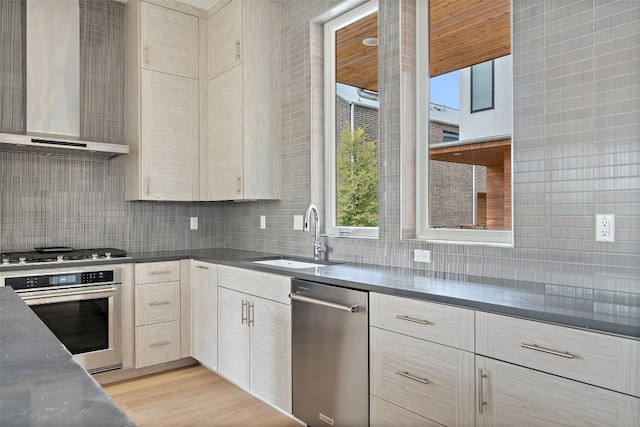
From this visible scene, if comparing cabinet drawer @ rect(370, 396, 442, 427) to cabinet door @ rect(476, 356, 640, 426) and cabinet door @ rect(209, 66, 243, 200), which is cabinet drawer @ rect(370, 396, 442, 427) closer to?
cabinet door @ rect(476, 356, 640, 426)

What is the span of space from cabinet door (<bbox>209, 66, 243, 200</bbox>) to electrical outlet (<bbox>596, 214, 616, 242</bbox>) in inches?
91.3

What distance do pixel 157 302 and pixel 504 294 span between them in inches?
97.7

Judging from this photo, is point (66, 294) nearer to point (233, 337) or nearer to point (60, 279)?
point (60, 279)

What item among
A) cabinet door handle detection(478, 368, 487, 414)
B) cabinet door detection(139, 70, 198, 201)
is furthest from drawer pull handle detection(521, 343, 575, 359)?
cabinet door detection(139, 70, 198, 201)

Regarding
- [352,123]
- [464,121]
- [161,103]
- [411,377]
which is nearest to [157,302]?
[161,103]

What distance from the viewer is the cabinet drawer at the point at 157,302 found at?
330 centimetres

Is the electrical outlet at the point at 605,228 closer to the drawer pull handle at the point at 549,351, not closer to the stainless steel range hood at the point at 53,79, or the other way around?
the drawer pull handle at the point at 549,351

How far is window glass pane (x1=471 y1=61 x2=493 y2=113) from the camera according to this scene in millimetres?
2389

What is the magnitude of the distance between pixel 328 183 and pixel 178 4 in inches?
74.2

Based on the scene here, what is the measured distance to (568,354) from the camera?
1396mm

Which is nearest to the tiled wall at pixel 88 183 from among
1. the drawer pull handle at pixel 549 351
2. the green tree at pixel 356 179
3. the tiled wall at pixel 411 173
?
the tiled wall at pixel 411 173

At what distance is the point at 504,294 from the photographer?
1764mm

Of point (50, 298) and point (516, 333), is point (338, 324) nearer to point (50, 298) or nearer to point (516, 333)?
point (516, 333)

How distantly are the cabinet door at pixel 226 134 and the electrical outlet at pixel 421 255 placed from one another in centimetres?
146
